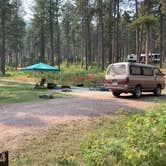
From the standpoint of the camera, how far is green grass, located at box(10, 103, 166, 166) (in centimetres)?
588

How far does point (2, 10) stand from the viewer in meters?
49.5

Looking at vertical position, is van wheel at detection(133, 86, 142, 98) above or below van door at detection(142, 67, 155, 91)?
below

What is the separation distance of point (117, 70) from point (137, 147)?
16.0 metres

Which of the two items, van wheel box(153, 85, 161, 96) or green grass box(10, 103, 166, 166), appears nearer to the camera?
green grass box(10, 103, 166, 166)

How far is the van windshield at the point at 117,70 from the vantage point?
21672 mm

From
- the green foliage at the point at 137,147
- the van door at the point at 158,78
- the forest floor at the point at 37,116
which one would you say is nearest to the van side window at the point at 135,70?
the van door at the point at 158,78

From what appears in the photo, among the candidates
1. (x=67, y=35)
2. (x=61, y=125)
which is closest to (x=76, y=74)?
(x=61, y=125)

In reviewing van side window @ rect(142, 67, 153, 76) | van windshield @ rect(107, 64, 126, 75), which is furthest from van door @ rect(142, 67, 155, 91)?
van windshield @ rect(107, 64, 126, 75)

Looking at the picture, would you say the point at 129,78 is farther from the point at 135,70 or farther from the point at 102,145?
the point at 102,145

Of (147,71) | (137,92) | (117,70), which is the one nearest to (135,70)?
(117,70)

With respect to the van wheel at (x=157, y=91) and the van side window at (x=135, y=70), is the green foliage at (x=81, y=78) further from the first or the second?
the van side window at (x=135, y=70)

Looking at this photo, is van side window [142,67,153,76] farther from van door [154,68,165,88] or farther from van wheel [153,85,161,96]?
van wheel [153,85,161,96]

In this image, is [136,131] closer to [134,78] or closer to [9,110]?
[9,110]

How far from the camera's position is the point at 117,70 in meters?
21.9
